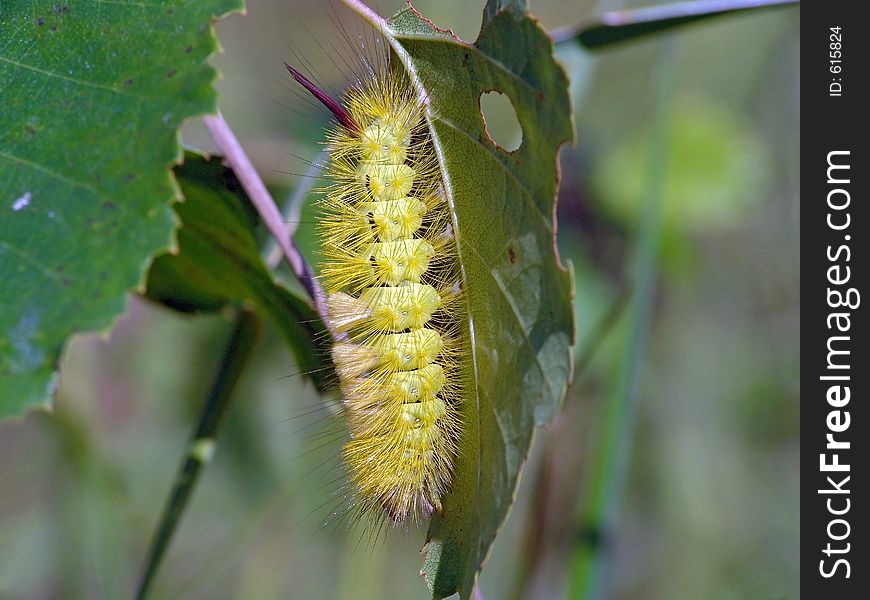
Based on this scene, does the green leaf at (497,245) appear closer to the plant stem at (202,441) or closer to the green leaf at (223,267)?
the green leaf at (223,267)

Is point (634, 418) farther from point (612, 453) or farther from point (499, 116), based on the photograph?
point (499, 116)

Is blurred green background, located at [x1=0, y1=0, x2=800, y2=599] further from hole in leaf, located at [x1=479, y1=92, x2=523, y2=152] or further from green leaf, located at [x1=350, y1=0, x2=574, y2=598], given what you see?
green leaf, located at [x1=350, y1=0, x2=574, y2=598]

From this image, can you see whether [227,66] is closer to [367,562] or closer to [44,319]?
[367,562]

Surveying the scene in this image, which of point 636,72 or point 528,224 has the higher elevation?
point 636,72

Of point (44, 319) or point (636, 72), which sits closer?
point (44, 319)

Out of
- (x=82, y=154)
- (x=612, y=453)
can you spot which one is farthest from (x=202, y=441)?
(x=612, y=453)

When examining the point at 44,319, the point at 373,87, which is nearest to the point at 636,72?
the point at 373,87

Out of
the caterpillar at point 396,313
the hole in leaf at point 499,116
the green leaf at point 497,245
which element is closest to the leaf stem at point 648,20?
the caterpillar at point 396,313

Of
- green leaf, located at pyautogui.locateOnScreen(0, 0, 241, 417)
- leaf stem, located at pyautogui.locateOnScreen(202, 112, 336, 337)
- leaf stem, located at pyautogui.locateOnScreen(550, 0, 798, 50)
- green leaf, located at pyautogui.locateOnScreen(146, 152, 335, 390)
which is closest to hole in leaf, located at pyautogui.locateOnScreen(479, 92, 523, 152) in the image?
leaf stem, located at pyautogui.locateOnScreen(550, 0, 798, 50)
